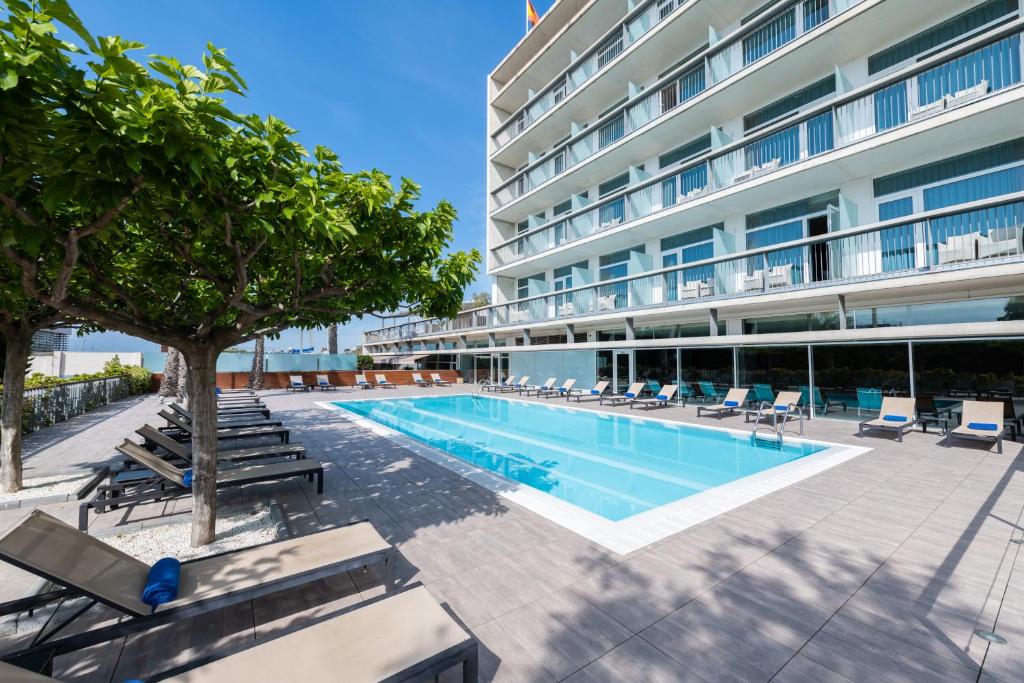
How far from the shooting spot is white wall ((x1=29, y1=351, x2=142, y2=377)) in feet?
104

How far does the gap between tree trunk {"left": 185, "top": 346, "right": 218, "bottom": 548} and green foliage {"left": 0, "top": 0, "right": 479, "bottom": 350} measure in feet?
0.73

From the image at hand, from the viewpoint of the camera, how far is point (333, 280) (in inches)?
189

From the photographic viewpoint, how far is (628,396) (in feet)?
56.8

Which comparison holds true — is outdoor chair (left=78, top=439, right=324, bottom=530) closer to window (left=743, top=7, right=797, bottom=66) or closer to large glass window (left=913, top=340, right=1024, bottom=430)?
large glass window (left=913, top=340, right=1024, bottom=430)

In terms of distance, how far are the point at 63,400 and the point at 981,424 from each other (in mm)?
24455

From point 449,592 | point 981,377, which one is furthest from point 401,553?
point 981,377

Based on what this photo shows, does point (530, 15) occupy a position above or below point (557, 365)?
above

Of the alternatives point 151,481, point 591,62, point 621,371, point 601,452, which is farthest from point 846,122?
point 151,481

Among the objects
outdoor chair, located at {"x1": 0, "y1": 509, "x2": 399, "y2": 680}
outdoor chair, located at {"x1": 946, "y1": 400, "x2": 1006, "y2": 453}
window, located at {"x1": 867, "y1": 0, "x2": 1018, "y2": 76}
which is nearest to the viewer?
outdoor chair, located at {"x1": 0, "y1": 509, "x2": 399, "y2": 680}

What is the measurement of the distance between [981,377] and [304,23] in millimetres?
22050

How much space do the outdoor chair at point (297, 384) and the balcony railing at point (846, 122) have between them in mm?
20369

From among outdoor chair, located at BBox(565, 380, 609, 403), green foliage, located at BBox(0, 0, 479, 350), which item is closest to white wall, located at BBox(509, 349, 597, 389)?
outdoor chair, located at BBox(565, 380, 609, 403)

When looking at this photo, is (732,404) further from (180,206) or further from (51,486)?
(51,486)

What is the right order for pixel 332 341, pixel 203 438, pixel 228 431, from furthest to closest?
pixel 332 341 → pixel 228 431 → pixel 203 438
